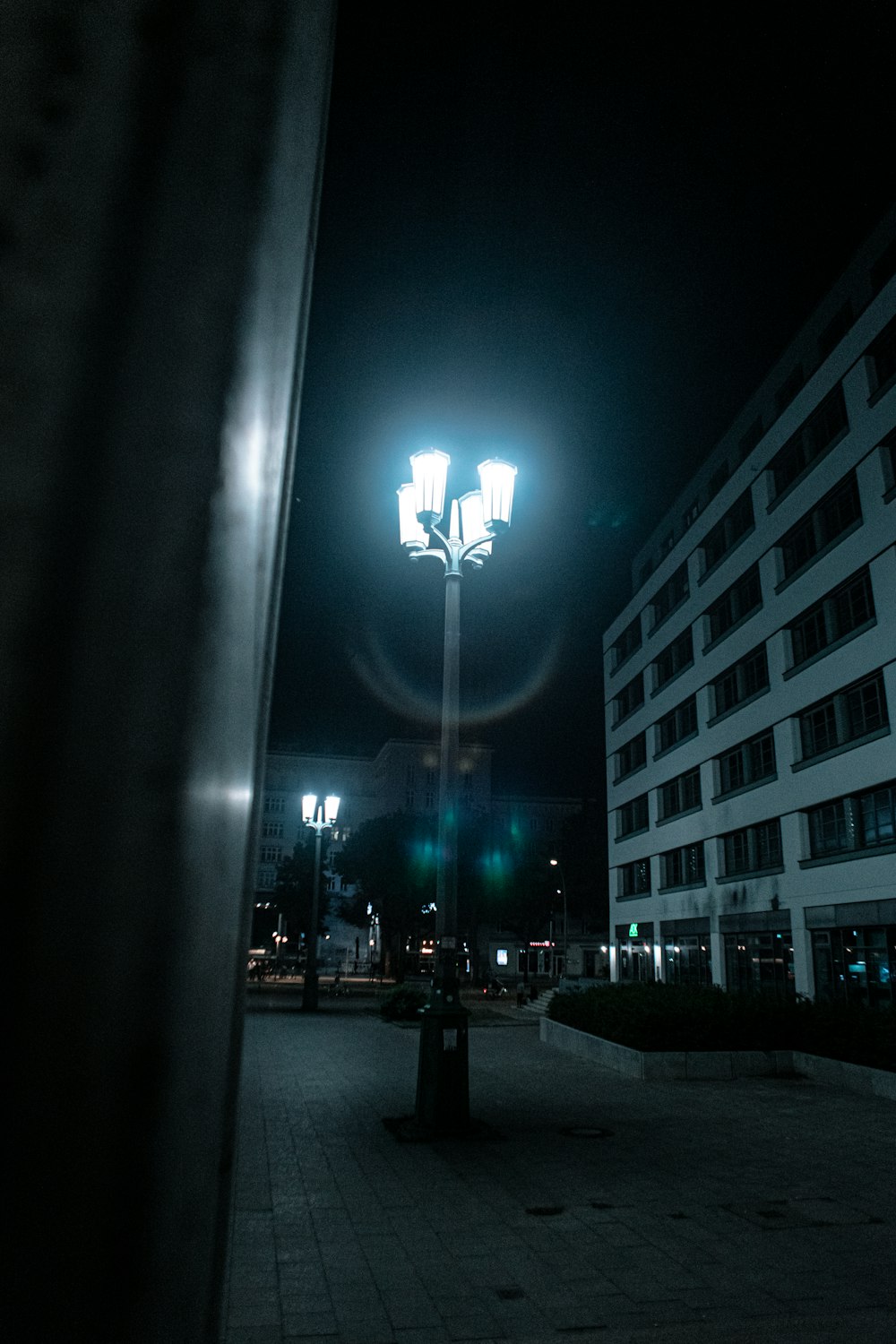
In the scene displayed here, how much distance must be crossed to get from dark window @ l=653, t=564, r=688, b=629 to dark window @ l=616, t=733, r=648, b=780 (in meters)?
6.00

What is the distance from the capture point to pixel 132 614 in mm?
378

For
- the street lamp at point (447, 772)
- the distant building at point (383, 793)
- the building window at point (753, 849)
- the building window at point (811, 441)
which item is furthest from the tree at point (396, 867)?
the street lamp at point (447, 772)

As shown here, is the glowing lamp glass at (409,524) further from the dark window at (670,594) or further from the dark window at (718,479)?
the dark window at (670,594)

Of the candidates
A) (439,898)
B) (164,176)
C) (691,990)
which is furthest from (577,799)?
(164,176)

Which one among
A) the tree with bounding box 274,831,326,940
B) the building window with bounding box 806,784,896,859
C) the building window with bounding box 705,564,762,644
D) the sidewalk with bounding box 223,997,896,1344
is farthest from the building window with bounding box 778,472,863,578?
the tree with bounding box 274,831,326,940

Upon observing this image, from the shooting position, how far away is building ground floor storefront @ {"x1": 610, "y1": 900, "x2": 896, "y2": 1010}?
24.2 m

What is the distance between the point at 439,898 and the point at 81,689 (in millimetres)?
10638

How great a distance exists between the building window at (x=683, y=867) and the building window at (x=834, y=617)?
35.0 ft

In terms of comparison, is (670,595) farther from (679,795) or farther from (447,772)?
(447,772)

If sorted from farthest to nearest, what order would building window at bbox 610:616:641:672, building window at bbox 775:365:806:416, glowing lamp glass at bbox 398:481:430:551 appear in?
building window at bbox 610:616:641:672 < building window at bbox 775:365:806:416 < glowing lamp glass at bbox 398:481:430:551

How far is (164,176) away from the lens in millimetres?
440

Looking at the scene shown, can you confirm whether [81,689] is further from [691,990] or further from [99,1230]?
[691,990]

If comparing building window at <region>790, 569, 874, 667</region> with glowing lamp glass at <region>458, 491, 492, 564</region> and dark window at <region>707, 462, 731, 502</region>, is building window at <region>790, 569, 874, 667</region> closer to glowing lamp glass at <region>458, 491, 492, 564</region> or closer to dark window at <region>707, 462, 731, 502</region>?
dark window at <region>707, 462, 731, 502</region>

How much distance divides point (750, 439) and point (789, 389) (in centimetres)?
310
